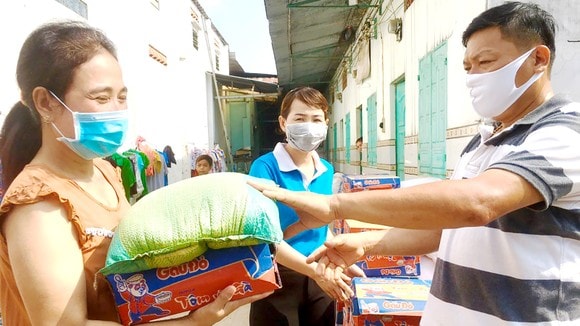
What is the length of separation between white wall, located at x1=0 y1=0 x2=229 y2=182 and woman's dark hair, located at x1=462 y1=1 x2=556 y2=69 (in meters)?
2.53

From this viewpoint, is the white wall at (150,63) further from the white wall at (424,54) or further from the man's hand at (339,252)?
the white wall at (424,54)

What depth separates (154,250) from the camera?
101 centimetres

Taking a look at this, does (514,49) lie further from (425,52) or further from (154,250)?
(425,52)

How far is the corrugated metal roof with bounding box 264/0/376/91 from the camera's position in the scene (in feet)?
24.9

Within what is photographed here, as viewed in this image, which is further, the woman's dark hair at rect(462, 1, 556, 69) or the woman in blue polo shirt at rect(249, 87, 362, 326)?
the woman in blue polo shirt at rect(249, 87, 362, 326)

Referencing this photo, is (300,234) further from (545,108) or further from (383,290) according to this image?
(545,108)

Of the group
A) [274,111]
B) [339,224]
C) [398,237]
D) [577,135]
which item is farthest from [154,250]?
[274,111]

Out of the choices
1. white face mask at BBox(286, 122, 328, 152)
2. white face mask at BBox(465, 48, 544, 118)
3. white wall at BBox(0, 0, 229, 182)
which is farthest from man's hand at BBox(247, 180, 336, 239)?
white wall at BBox(0, 0, 229, 182)

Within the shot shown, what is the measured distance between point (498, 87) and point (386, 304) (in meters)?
1.10

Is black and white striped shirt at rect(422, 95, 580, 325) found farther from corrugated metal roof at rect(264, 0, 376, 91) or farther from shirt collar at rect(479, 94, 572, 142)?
corrugated metal roof at rect(264, 0, 376, 91)

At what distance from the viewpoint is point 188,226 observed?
1041 millimetres

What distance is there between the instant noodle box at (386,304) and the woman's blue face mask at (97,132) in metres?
1.29

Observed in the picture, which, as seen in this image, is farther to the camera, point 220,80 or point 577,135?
point 220,80

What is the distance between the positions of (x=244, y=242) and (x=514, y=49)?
3.49ft
